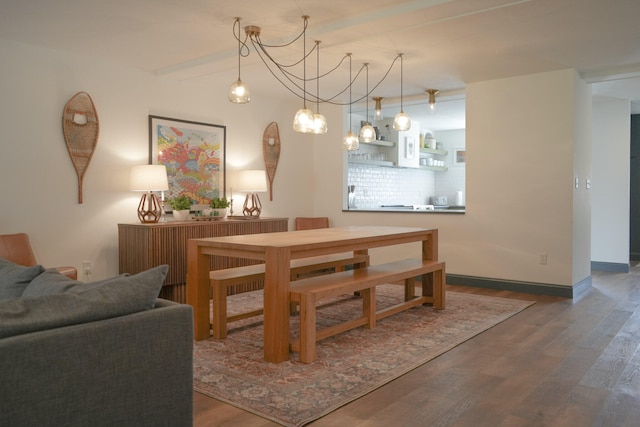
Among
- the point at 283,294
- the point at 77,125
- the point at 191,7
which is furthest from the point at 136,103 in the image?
the point at 283,294

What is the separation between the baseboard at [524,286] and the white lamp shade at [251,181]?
94.9 inches

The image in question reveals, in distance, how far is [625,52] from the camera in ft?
15.0

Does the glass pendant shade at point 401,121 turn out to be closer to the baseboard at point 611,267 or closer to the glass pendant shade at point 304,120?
the glass pendant shade at point 304,120

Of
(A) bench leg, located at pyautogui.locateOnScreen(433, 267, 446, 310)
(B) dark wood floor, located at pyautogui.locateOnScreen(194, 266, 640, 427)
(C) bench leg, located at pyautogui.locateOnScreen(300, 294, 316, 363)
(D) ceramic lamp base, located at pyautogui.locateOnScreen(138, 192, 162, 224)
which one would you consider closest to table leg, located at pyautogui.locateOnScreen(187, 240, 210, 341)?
(C) bench leg, located at pyautogui.locateOnScreen(300, 294, 316, 363)

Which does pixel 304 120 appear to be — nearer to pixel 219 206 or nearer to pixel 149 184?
pixel 149 184

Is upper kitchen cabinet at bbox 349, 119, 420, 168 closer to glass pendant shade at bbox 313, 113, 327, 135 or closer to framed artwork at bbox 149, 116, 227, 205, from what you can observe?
framed artwork at bbox 149, 116, 227, 205

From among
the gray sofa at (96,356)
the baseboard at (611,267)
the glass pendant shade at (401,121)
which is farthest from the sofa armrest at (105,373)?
the baseboard at (611,267)

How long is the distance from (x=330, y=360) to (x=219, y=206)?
8.93 ft

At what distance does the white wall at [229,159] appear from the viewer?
438cm

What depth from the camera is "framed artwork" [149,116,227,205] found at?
530 cm

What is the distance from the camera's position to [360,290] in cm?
380

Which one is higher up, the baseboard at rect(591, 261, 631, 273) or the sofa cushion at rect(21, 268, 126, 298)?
the sofa cushion at rect(21, 268, 126, 298)

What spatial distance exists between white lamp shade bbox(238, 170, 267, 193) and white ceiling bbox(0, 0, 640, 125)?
109cm

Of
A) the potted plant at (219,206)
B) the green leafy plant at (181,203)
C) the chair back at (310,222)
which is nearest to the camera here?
the green leafy plant at (181,203)
